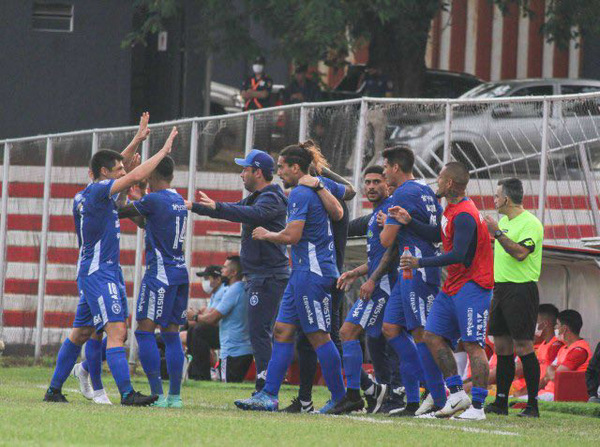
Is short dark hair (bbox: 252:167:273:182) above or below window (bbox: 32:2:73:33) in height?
below

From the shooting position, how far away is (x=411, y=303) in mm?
11789

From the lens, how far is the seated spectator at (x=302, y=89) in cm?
2381

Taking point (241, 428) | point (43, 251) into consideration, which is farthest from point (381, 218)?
point (43, 251)

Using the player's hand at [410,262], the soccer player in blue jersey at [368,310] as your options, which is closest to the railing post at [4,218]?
the soccer player in blue jersey at [368,310]

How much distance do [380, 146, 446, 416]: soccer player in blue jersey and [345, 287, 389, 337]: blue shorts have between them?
0.12 m

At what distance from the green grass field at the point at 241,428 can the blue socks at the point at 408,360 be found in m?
0.42

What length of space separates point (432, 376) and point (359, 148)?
13.8 feet

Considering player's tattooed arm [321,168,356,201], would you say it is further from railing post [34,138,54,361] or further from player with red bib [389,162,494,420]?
railing post [34,138,54,361]

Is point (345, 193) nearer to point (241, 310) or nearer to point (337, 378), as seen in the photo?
point (337, 378)

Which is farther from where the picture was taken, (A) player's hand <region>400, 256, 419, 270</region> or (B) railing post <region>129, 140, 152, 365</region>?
(B) railing post <region>129, 140, 152, 365</region>

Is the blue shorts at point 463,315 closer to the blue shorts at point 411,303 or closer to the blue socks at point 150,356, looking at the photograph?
Result: the blue shorts at point 411,303

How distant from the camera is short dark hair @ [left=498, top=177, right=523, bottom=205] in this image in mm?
12945

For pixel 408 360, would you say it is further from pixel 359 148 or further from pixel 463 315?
pixel 359 148

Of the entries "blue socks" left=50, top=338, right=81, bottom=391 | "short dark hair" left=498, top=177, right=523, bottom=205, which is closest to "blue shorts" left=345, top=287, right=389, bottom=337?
"short dark hair" left=498, top=177, right=523, bottom=205
